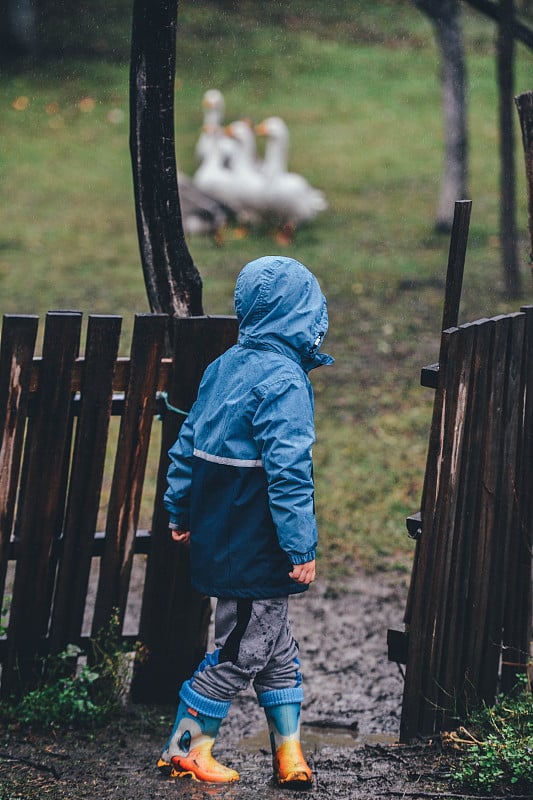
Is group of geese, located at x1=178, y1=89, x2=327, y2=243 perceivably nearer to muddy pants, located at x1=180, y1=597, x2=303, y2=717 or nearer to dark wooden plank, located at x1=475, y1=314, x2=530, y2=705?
dark wooden plank, located at x1=475, y1=314, x2=530, y2=705

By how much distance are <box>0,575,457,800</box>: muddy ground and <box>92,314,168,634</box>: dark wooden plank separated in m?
0.48

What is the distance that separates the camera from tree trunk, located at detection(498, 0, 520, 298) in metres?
8.80

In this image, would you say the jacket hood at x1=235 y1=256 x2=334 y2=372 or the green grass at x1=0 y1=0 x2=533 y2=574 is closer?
the jacket hood at x1=235 y1=256 x2=334 y2=372

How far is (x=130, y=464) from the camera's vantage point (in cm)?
382

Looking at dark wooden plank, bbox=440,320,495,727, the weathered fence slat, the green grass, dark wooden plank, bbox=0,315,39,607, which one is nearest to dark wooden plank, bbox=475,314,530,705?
the weathered fence slat

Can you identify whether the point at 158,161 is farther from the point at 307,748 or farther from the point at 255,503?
the point at 307,748

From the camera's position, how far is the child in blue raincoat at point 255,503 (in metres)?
3.16

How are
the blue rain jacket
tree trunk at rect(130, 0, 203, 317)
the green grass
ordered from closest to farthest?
the blue rain jacket → tree trunk at rect(130, 0, 203, 317) → the green grass

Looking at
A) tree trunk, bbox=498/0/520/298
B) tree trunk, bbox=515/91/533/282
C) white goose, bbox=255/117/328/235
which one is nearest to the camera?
tree trunk, bbox=515/91/533/282

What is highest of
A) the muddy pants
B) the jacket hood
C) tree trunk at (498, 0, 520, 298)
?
tree trunk at (498, 0, 520, 298)

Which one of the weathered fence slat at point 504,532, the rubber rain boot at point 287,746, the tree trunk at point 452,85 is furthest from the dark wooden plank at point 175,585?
the tree trunk at point 452,85

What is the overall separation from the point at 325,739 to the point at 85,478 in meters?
1.48

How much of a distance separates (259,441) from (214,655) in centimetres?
79

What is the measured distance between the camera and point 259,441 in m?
3.19
